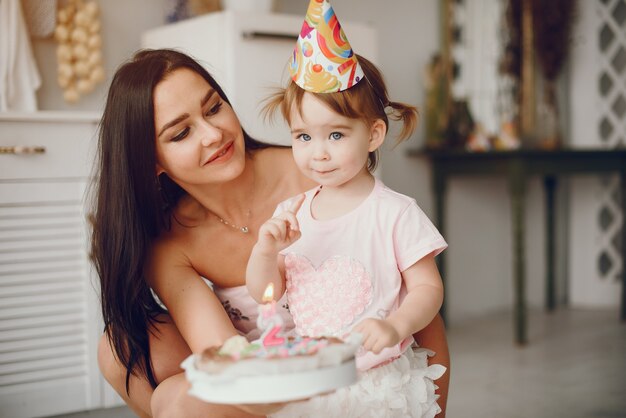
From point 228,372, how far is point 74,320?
5.66 feet

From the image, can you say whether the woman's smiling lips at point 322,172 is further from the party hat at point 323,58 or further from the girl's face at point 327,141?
the party hat at point 323,58

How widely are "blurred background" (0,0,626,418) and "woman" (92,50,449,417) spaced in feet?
2.59

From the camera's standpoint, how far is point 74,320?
2.71m

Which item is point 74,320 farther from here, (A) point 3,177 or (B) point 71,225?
(A) point 3,177

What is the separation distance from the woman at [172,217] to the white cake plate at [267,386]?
1.54 feet

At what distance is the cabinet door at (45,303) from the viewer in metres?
2.59

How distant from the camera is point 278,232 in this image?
1.43 metres

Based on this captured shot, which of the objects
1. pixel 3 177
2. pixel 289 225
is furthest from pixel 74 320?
pixel 289 225

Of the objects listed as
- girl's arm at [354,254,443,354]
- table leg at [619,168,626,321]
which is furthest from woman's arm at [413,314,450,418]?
table leg at [619,168,626,321]

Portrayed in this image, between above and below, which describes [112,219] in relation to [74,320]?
above

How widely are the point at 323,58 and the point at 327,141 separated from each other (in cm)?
15

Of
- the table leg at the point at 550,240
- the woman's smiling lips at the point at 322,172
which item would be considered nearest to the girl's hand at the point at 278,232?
the woman's smiling lips at the point at 322,172

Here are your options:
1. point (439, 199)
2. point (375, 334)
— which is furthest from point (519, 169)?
point (375, 334)

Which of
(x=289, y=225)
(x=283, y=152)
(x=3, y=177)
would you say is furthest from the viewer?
(x=3, y=177)
